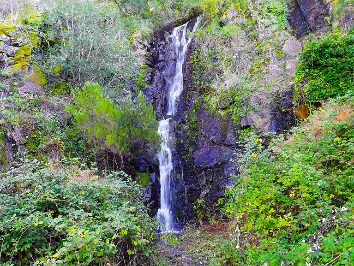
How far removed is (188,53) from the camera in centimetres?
1594

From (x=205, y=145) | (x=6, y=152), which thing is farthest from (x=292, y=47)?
(x=6, y=152)

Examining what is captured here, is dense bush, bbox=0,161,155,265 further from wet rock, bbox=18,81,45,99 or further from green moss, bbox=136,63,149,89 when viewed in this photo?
green moss, bbox=136,63,149,89

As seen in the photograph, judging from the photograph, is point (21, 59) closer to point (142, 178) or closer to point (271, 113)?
point (142, 178)

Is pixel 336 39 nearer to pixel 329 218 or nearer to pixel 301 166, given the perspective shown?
pixel 301 166

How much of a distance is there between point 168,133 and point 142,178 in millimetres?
3107

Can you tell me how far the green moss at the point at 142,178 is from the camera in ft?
37.1

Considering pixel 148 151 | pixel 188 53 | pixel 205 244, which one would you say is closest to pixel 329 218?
pixel 205 244

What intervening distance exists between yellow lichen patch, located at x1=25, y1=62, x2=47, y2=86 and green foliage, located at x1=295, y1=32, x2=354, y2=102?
11.7m

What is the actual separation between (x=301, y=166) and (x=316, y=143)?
140cm

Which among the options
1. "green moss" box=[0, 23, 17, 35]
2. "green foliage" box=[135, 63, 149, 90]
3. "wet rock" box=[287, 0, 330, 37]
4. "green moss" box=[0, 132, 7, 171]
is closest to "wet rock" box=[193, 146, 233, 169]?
"green foliage" box=[135, 63, 149, 90]

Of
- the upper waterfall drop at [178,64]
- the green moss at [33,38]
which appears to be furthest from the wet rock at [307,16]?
the green moss at [33,38]

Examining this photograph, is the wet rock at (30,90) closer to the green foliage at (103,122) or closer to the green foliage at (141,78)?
the green foliage at (103,122)

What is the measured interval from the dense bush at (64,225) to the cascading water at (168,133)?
5299mm

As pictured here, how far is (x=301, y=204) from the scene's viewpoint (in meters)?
3.44
